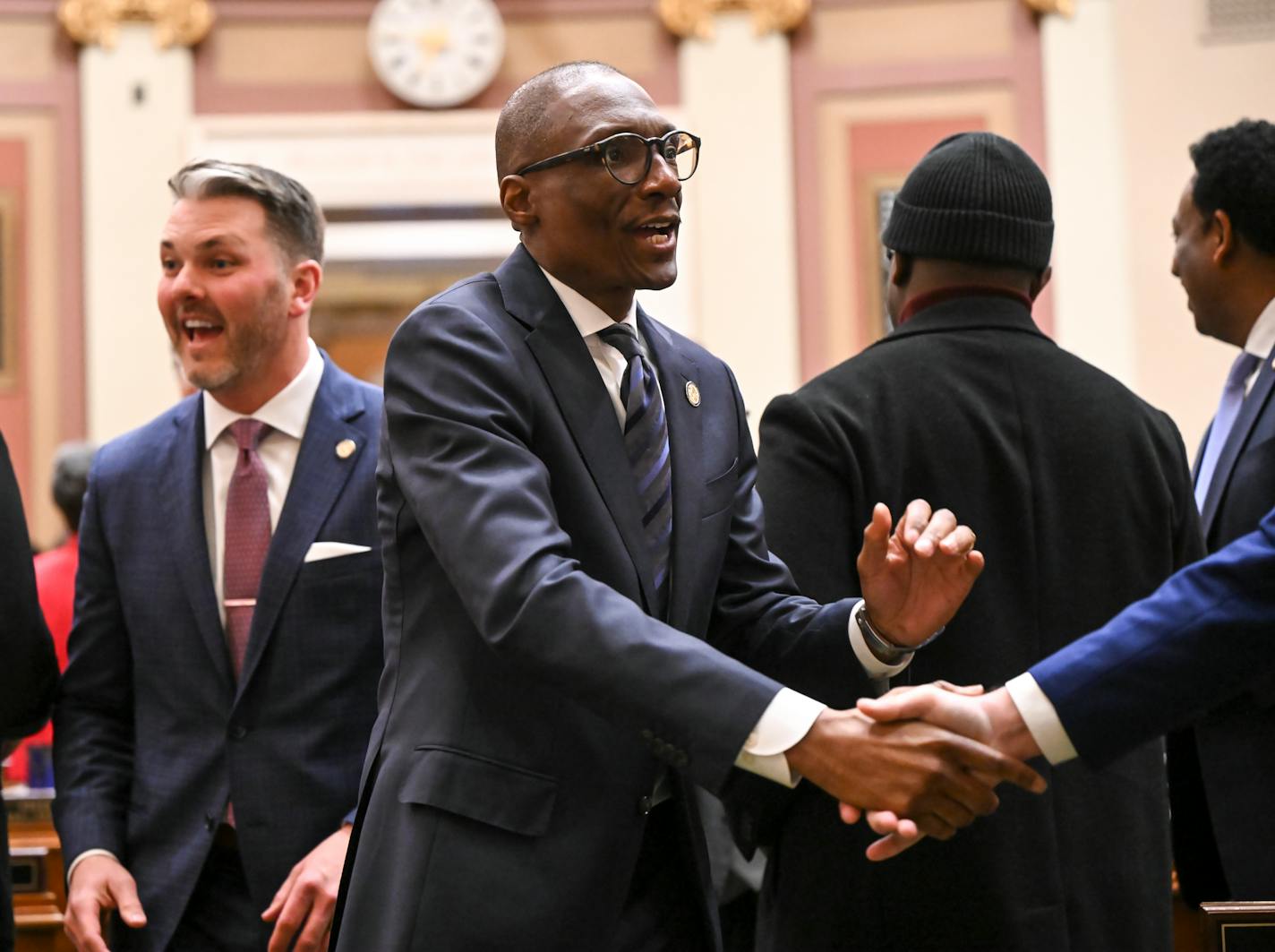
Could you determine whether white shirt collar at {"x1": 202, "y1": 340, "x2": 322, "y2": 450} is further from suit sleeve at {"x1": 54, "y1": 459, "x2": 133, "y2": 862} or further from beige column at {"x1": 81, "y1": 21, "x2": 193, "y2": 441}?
beige column at {"x1": 81, "y1": 21, "x2": 193, "y2": 441}

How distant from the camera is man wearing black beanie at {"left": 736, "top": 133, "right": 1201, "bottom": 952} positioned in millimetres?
2051

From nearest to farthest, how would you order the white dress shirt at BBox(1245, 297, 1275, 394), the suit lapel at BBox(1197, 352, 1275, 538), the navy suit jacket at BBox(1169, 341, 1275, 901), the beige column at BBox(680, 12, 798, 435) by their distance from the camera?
the navy suit jacket at BBox(1169, 341, 1275, 901), the suit lapel at BBox(1197, 352, 1275, 538), the white dress shirt at BBox(1245, 297, 1275, 394), the beige column at BBox(680, 12, 798, 435)

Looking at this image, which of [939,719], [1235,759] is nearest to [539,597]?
[939,719]

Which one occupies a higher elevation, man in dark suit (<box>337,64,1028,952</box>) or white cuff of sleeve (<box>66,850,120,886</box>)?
man in dark suit (<box>337,64,1028,952</box>)

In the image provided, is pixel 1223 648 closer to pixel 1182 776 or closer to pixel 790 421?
pixel 790 421

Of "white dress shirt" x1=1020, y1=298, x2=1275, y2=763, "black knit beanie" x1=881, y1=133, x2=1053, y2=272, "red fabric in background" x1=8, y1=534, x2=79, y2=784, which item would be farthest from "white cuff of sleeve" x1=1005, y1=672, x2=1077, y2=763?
"red fabric in background" x1=8, y1=534, x2=79, y2=784

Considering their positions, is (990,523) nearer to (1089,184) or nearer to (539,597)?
(539,597)

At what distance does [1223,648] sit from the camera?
198cm

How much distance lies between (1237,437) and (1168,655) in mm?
A: 964

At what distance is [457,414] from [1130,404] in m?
0.96

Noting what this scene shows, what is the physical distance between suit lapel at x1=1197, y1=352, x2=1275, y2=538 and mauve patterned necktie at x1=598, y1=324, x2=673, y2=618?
1253mm

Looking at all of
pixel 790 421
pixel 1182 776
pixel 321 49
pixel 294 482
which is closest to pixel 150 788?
pixel 294 482

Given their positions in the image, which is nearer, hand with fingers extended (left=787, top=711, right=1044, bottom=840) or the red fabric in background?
hand with fingers extended (left=787, top=711, right=1044, bottom=840)

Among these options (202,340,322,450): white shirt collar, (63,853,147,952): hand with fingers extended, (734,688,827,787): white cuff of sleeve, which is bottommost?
(63,853,147,952): hand with fingers extended
